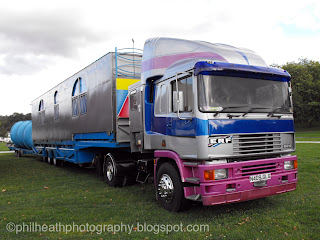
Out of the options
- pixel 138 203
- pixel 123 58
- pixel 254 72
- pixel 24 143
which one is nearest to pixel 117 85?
pixel 123 58

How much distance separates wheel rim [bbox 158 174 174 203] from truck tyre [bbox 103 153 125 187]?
99.2 inches

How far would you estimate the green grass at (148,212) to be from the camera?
4.66m

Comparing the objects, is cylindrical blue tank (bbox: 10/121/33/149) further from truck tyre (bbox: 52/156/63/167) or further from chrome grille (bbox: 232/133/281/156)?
chrome grille (bbox: 232/133/281/156)

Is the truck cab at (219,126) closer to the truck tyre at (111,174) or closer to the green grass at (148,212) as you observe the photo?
the green grass at (148,212)

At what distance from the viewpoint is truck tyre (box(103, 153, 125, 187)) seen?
8312 mm

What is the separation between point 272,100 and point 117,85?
4.18 metres

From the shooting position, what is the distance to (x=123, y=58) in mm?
8367

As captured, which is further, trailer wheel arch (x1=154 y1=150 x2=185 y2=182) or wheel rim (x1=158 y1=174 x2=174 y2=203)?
wheel rim (x1=158 y1=174 x2=174 y2=203)

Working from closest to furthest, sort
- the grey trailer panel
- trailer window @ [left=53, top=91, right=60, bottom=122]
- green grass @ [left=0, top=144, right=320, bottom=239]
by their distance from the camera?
green grass @ [left=0, top=144, right=320, bottom=239]
the grey trailer panel
trailer window @ [left=53, top=91, right=60, bottom=122]

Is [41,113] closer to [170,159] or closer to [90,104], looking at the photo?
[90,104]

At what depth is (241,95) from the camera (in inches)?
210

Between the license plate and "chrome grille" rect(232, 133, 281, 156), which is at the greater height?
"chrome grille" rect(232, 133, 281, 156)

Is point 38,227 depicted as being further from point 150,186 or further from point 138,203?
point 150,186

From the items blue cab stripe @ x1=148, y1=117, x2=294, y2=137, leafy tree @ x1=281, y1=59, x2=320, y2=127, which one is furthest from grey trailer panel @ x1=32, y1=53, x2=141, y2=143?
leafy tree @ x1=281, y1=59, x2=320, y2=127
